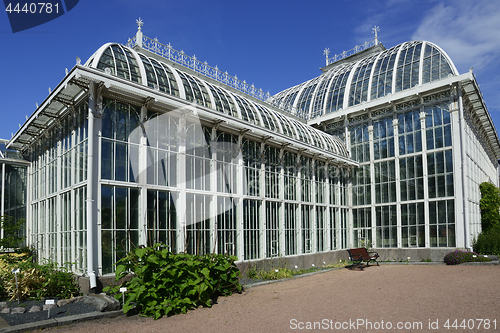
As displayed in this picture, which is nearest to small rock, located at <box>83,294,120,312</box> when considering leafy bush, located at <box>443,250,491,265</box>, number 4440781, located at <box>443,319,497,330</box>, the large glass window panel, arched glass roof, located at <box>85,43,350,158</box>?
arched glass roof, located at <box>85,43,350,158</box>

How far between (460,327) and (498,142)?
2955 centimetres

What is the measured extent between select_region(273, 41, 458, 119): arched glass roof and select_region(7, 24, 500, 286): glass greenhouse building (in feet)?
0.32

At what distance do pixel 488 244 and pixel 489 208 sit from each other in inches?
192

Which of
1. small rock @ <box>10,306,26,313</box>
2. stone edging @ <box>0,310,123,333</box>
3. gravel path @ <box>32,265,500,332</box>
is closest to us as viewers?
stone edging @ <box>0,310,123,333</box>

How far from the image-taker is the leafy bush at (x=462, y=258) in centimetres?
1770

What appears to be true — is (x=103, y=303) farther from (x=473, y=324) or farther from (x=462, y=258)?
(x=462, y=258)

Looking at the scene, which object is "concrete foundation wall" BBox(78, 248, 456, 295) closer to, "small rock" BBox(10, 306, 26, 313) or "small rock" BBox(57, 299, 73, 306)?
"small rock" BBox(57, 299, 73, 306)

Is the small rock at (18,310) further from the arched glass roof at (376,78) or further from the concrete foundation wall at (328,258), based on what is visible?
the arched glass roof at (376,78)

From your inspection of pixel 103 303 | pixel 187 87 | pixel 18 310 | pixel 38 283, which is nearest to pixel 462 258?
pixel 187 87

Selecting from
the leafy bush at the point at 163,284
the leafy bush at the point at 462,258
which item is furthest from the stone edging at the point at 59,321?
the leafy bush at the point at 462,258

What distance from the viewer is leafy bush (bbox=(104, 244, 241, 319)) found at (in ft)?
26.9

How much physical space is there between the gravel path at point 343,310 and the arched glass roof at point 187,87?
25.0 feet

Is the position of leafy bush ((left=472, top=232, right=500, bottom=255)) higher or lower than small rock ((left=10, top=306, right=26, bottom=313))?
lower

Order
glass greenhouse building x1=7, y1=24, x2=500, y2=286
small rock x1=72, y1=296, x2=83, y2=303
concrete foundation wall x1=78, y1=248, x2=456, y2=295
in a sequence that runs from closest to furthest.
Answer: small rock x1=72, y1=296, x2=83, y2=303, glass greenhouse building x1=7, y1=24, x2=500, y2=286, concrete foundation wall x1=78, y1=248, x2=456, y2=295
